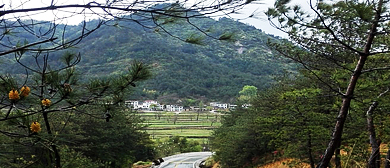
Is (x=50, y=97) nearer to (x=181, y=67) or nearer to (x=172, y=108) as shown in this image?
→ (x=172, y=108)

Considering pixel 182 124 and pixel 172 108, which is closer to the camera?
pixel 182 124

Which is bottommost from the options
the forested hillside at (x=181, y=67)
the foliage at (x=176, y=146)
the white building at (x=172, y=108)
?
the white building at (x=172, y=108)

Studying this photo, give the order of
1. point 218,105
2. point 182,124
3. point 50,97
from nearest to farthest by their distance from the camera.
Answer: point 50,97
point 182,124
point 218,105

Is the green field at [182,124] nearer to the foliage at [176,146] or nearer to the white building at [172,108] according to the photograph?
the white building at [172,108]

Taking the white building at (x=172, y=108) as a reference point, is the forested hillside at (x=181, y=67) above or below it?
above

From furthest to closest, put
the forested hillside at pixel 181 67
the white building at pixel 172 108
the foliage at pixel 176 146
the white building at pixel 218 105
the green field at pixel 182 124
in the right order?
the forested hillside at pixel 181 67 < the white building at pixel 172 108 < the white building at pixel 218 105 < the green field at pixel 182 124 < the foliage at pixel 176 146

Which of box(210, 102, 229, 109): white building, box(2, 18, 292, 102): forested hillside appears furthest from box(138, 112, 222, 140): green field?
box(2, 18, 292, 102): forested hillside

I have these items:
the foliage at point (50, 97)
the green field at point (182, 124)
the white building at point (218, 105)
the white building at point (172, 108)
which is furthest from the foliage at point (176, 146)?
the foliage at point (50, 97)

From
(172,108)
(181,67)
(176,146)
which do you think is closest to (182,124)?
(172,108)

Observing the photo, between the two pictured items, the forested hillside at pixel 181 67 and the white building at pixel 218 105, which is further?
the forested hillside at pixel 181 67

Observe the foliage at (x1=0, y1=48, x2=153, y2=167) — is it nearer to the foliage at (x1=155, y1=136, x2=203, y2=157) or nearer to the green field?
the foliage at (x1=155, y1=136, x2=203, y2=157)
